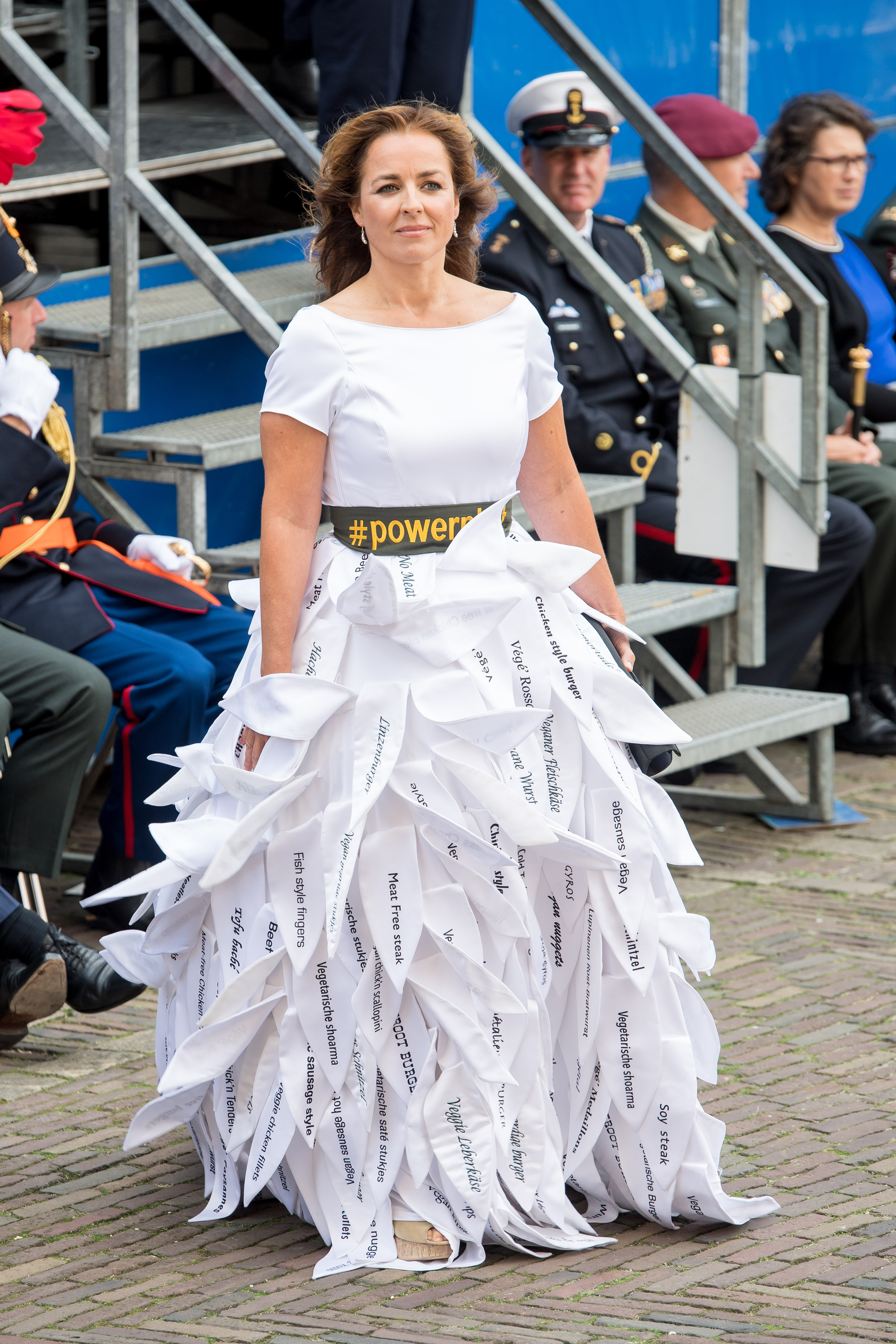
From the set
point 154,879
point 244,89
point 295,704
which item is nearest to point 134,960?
point 154,879

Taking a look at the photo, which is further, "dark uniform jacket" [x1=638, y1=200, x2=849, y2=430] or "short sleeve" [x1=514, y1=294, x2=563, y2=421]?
"dark uniform jacket" [x1=638, y1=200, x2=849, y2=430]

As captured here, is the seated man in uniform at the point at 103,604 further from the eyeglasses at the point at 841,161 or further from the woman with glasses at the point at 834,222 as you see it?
the eyeglasses at the point at 841,161

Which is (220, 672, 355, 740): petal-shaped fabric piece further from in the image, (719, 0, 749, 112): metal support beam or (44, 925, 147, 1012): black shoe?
(719, 0, 749, 112): metal support beam

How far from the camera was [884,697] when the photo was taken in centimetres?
736

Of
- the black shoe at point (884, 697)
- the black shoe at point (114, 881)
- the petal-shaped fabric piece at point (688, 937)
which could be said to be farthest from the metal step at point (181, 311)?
the black shoe at point (884, 697)

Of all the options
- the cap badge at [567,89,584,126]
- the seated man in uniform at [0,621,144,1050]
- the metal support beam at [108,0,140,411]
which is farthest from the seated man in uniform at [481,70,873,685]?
the seated man in uniform at [0,621,144,1050]

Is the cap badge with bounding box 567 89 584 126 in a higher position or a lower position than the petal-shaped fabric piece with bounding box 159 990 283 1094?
higher

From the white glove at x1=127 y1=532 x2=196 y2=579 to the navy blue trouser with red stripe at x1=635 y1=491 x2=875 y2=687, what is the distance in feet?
5.89

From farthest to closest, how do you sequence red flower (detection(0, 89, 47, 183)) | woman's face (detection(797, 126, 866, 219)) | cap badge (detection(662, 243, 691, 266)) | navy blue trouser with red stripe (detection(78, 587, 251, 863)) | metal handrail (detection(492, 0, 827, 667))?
woman's face (detection(797, 126, 866, 219)), cap badge (detection(662, 243, 691, 266)), metal handrail (detection(492, 0, 827, 667)), navy blue trouser with red stripe (detection(78, 587, 251, 863)), red flower (detection(0, 89, 47, 183))

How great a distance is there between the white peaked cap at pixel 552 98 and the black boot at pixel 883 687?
2.15 meters

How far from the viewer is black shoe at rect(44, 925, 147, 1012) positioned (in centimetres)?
454

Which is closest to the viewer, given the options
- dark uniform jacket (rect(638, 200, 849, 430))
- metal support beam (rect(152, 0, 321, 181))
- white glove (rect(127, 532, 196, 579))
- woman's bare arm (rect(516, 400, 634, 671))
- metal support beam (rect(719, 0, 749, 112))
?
woman's bare arm (rect(516, 400, 634, 671))

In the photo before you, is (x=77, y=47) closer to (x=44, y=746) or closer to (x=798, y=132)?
(x=798, y=132)

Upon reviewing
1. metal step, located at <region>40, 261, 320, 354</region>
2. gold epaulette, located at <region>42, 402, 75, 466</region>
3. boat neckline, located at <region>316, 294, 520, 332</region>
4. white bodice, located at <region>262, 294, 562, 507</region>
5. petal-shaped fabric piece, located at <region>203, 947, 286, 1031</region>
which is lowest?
petal-shaped fabric piece, located at <region>203, 947, 286, 1031</region>
